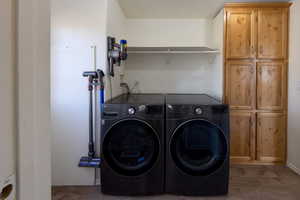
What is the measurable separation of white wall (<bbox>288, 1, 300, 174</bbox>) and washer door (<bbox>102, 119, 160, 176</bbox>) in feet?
6.25

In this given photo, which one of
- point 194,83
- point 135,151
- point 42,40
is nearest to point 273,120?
point 194,83

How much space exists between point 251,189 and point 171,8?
2.46 metres

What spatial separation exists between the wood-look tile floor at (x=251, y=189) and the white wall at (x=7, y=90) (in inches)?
76.1

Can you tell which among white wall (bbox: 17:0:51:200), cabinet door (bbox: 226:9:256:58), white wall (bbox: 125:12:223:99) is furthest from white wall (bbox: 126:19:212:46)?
white wall (bbox: 17:0:51:200)

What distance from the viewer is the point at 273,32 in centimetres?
291

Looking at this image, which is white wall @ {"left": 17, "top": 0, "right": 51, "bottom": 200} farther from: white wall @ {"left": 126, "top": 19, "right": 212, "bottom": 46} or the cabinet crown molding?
white wall @ {"left": 126, "top": 19, "right": 212, "bottom": 46}

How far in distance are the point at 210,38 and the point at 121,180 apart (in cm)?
257

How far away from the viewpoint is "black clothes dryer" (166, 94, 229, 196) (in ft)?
6.89

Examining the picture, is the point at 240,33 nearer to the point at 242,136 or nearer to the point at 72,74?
the point at 242,136

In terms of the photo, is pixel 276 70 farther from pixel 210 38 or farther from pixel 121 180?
pixel 121 180

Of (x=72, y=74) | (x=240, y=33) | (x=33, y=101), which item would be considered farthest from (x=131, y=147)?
(x=240, y=33)

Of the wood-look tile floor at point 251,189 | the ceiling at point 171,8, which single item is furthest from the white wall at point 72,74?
the ceiling at point 171,8

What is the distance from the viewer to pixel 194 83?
3527 mm

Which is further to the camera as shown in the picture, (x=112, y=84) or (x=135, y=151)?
(x=112, y=84)
